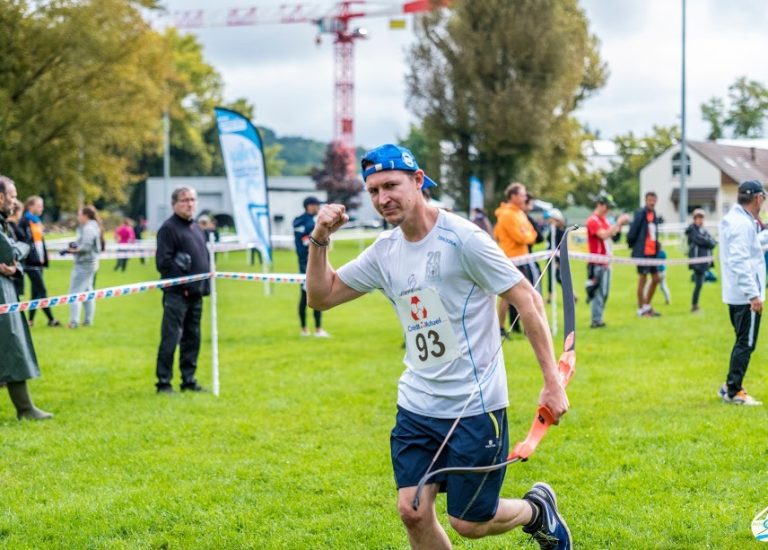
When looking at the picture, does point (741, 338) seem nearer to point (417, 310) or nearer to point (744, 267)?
point (744, 267)

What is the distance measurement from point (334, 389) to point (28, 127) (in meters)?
28.2

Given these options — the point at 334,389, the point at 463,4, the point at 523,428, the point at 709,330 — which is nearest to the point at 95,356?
the point at 334,389

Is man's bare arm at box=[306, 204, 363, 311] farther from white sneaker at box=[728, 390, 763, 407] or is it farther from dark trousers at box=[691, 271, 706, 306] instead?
dark trousers at box=[691, 271, 706, 306]

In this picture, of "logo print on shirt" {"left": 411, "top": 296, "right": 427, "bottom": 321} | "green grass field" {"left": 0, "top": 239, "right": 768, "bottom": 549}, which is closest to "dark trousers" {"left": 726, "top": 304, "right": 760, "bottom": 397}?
"green grass field" {"left": 0, "top": 239, "right": 768, "bottom": 549}

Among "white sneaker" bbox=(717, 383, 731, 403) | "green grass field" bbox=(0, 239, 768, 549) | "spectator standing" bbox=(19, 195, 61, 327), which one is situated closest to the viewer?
"green grass field" bbox=(0, 239, 768, 549)

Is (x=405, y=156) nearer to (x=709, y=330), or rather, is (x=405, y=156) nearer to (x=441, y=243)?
(x=441, y=243)

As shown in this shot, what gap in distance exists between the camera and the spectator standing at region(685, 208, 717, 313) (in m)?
17.4

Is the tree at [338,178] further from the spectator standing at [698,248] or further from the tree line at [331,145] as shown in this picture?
the spectator standing at [698,248]

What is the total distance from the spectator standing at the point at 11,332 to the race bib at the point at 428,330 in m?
4.99

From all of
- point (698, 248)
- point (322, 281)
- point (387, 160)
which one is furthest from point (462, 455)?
point (698, 248)

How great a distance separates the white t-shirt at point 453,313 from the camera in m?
3.98

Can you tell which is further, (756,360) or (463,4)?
(463,4)

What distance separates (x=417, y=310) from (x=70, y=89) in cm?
3440

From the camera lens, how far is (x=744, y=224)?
817 cm
